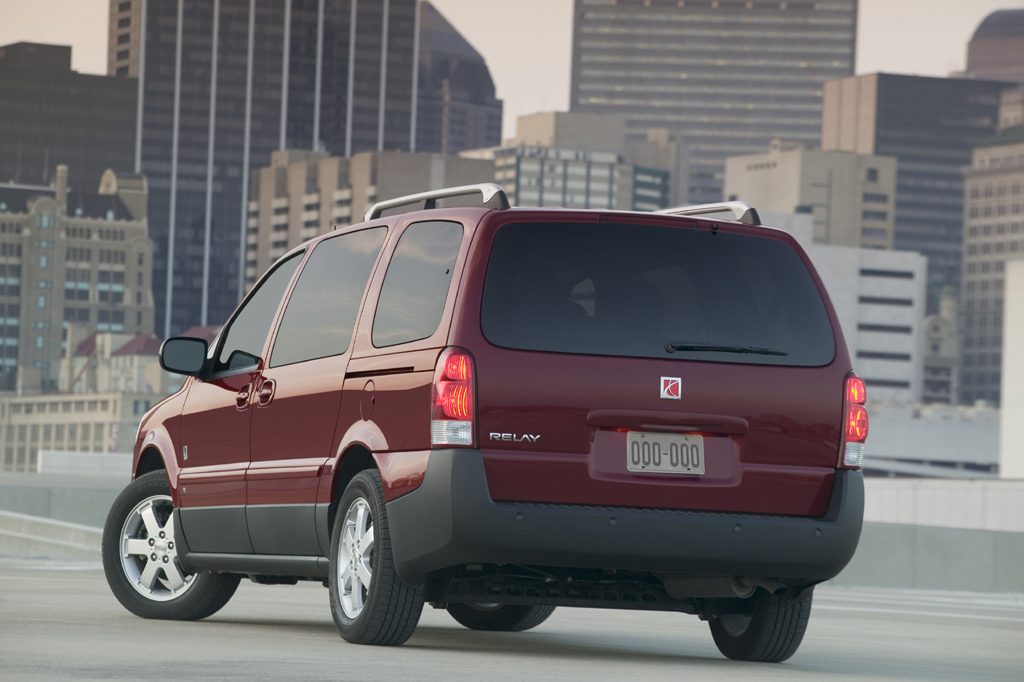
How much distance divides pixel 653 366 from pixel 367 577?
1.42m

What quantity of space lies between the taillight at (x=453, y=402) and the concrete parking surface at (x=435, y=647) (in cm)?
83

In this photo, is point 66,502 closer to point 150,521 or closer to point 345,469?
point 150,521

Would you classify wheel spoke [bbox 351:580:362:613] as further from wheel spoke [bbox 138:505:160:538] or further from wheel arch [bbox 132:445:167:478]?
wheel arch [bbox 132:445:167:478]

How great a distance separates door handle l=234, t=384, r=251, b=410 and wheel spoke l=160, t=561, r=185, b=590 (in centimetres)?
107

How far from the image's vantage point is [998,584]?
70.2 ft

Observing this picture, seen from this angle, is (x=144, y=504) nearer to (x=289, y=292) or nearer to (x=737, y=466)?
(x=289, y=292)

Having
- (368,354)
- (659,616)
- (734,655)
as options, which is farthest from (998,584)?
(368,354)

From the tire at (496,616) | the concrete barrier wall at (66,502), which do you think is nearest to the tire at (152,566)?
the tire at (496,616)

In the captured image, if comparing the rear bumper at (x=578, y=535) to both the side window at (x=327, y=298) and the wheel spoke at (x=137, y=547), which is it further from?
the wheel spoke at (x=137, y=547)

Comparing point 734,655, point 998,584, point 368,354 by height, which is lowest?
point 998,584

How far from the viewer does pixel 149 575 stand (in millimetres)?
10016

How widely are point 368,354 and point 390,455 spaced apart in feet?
1.74

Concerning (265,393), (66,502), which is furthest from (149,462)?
(66,502)

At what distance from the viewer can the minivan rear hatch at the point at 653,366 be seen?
773cm
